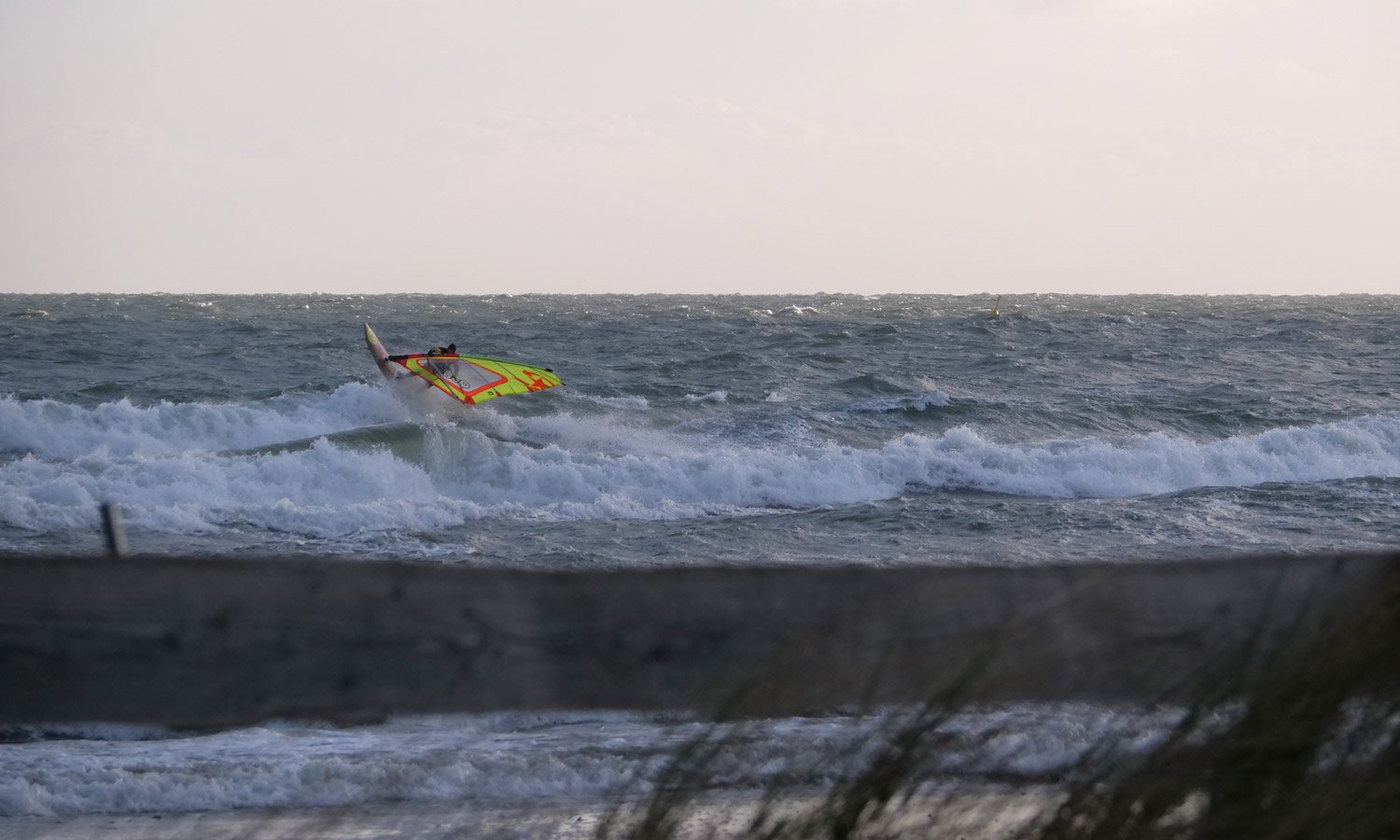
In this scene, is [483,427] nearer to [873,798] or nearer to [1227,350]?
[873,798]

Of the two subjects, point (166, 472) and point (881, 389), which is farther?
point (881, 389)

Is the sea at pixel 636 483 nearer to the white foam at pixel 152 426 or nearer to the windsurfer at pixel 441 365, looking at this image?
the white foam at pixel 152 426

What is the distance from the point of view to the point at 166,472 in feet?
46.3

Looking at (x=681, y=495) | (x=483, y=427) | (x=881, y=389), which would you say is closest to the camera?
(x=681, y=495)

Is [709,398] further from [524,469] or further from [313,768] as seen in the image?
[313,768]

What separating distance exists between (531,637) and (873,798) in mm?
653

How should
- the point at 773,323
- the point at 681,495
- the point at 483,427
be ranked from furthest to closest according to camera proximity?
the point at 773,323 → the point at 483,427 → the point at 681,495

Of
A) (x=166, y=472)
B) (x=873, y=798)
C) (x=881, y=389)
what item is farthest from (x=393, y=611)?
(x=881, y=389)

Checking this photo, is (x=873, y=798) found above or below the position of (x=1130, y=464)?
above

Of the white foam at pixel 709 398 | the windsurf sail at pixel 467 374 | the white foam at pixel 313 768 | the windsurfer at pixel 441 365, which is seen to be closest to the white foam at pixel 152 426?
the windsurf sail at pixel 467 374

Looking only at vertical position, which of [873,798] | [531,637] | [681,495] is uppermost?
[531,637]

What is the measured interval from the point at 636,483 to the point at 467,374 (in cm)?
632

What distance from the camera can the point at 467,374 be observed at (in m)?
20.2

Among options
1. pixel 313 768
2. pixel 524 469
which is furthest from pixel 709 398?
pixel 313 768
